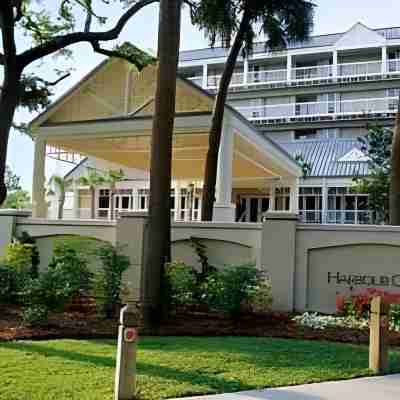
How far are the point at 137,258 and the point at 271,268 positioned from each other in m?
2.88

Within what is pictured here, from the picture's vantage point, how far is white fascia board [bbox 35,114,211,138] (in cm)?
1794

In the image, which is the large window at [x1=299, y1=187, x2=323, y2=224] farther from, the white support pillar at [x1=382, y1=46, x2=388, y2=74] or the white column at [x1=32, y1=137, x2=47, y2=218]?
the white column at [x1=32, y1=137, x2=47, y2=218]

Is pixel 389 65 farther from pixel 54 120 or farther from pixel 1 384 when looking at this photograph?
pixel 1 384

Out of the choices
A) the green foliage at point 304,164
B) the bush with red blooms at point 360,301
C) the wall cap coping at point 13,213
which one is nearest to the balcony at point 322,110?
the green foliage at point 304,164

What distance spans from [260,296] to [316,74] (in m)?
50.4

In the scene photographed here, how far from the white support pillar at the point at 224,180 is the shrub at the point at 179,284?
7317 millimetres

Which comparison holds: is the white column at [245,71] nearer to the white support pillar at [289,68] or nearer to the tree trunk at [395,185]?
the white support pillar at [289,68]

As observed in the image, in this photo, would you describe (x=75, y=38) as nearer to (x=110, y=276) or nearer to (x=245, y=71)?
(x=110, y=276)

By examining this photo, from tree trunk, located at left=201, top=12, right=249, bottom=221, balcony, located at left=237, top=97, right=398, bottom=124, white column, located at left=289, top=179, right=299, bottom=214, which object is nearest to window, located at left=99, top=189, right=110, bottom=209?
white column, located at left=289, top=179, right=299, bottom=214

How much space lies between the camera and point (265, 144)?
905 inches

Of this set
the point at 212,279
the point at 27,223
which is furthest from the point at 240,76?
the point at 212,279

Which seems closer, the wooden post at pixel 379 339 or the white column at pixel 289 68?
the wooden post at pixel 379 339

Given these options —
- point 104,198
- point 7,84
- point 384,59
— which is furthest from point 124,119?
point 384,59

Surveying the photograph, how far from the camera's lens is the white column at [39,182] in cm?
1961
